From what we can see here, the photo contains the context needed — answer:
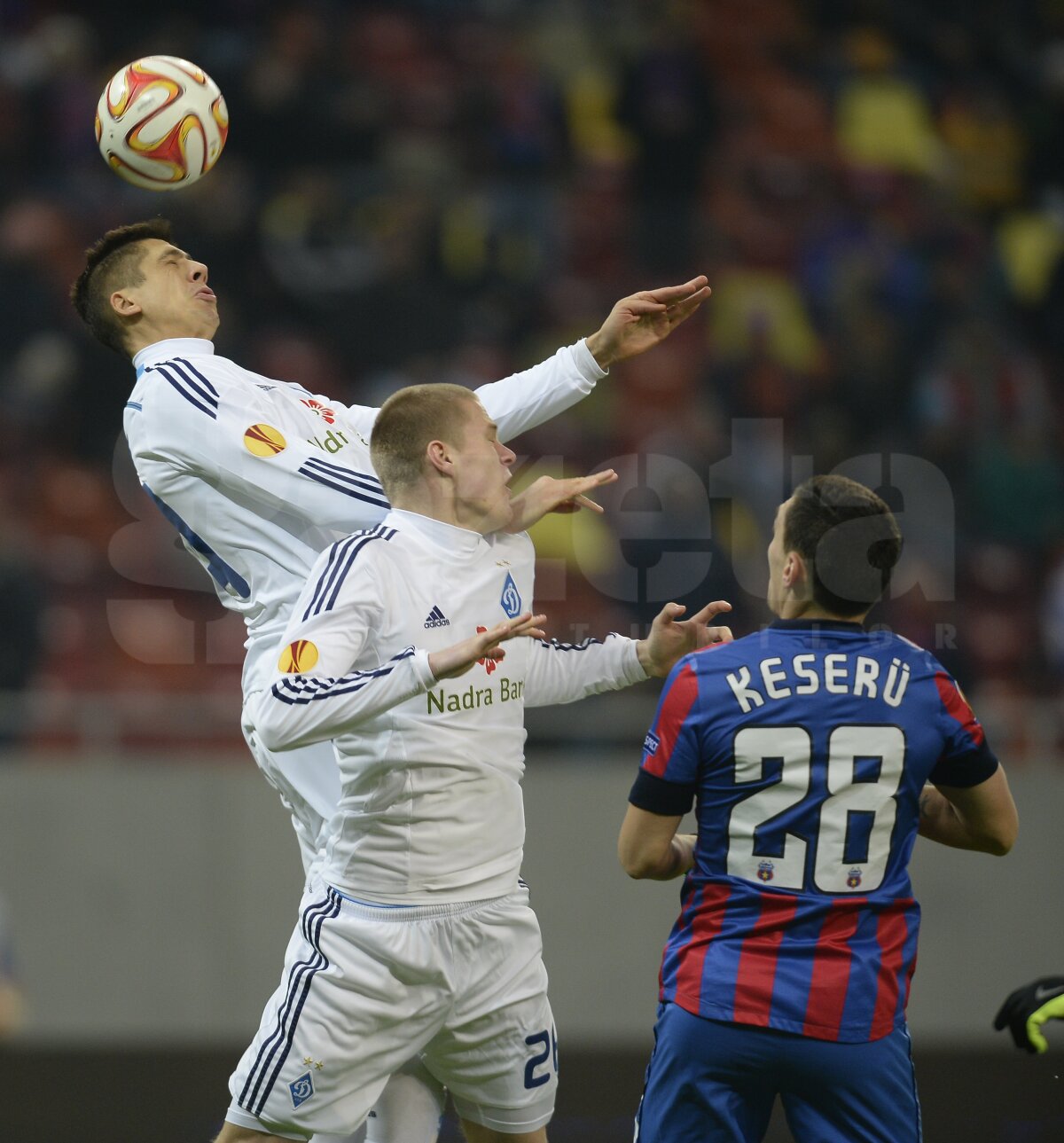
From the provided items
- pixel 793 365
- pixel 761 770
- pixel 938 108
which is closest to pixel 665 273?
pixel 793 365

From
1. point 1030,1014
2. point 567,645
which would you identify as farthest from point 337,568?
point 1030,1014

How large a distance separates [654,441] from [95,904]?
403 cm

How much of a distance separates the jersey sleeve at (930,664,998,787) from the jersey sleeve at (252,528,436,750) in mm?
1096

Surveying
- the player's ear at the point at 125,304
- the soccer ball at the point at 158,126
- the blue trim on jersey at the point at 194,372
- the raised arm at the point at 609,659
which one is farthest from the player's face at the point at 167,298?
the raised arm at the point at 609,659

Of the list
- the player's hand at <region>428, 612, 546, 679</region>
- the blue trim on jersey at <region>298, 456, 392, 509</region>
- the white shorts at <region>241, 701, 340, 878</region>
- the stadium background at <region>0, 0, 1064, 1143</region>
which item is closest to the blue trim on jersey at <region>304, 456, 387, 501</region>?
the blue trim on jersey at <region>298, 456, 392, 509</region>

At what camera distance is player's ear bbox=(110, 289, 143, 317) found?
14.1 ft

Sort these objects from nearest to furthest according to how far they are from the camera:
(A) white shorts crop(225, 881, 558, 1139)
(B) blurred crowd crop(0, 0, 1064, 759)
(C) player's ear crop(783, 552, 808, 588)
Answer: (C) player's ear crop(783, 552, 808, 588) < (A) white shorts crop(225, 881, 558, 1139) < (B) blurred crowd crop(0, 0, 1064, 759)

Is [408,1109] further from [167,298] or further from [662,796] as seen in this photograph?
[167,298]

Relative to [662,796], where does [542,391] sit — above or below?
above

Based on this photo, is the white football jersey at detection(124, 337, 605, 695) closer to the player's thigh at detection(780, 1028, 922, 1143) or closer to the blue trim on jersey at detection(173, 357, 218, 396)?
the blue trim on jersey at detection(173, 357, 218, 396)

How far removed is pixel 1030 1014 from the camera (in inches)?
143

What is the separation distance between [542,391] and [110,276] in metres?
1.22

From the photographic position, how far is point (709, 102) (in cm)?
1138

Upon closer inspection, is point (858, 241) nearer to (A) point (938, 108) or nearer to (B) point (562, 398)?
(A) point (938, 108)
